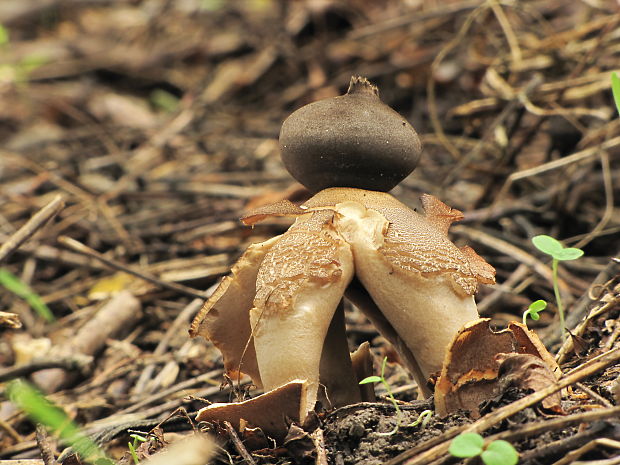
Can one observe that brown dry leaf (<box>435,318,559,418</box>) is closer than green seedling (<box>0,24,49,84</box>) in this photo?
Yes

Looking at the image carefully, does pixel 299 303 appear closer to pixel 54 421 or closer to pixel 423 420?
pixel 423 420

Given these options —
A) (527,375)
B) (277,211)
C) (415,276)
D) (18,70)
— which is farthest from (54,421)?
(18,70)

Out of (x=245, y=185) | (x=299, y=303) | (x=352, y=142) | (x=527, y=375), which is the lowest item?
(x=245, y=185)

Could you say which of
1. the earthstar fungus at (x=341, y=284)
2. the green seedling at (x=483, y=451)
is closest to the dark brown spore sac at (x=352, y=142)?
the earthstar fungus at (x=341, y=284)

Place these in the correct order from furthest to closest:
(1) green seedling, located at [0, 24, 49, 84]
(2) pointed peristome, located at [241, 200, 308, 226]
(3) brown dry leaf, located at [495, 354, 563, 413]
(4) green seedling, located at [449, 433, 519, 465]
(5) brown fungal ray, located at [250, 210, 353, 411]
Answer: (1) green seedling, located at [0, 24, 49, 84] < (2) pointed peristome, located at [241, 200, 308, 226] < (5) brown fungal ray, located at [250, 210, 353, 411] < (3) brown dry leaf, located at [495, 354, 563, 413] < (4) green seedling, located at [449, 433, 519, 465]

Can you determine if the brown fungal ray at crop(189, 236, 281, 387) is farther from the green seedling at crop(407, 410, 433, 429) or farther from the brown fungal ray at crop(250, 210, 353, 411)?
the green seedling at crop(407, 410, 433, 429)

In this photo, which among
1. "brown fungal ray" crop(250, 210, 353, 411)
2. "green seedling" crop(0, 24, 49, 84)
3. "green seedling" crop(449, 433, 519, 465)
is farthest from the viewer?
"green seedling" crop(0, 24, 49, 84)

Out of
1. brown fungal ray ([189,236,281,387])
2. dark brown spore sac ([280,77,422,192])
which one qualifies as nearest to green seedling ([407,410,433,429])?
brown fungal ray ([189,236,281,387])
